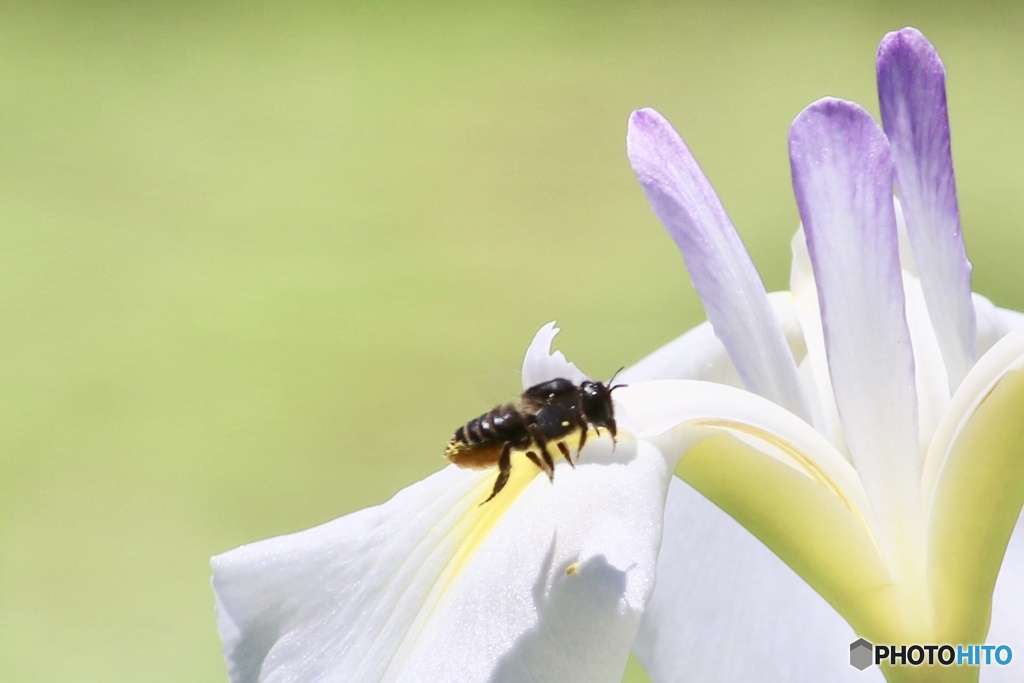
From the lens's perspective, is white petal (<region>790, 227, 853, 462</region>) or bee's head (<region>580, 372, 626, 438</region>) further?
white petal (<region>790, 227, 853, 462</region>)

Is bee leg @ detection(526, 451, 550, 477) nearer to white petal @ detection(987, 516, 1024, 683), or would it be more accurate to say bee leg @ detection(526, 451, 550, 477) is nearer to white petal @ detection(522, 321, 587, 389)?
white petal @ detection(522, 321, 587, 389)

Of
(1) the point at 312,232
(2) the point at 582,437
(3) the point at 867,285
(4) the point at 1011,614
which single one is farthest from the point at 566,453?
(1) the point at 312,232

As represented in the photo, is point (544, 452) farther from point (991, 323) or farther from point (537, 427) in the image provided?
point (991, 323)

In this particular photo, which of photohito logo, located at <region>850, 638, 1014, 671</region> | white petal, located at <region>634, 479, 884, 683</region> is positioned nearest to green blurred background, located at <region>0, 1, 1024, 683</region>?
white petal, located at <region>634, 479, 884, 683</region>

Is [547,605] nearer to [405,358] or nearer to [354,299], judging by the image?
[405,358]

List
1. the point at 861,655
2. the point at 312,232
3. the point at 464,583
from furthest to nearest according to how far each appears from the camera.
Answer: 1. the point at 312,232
2. the point at 861,655
3. the point at 464,583

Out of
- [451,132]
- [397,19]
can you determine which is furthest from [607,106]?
[397,19]
